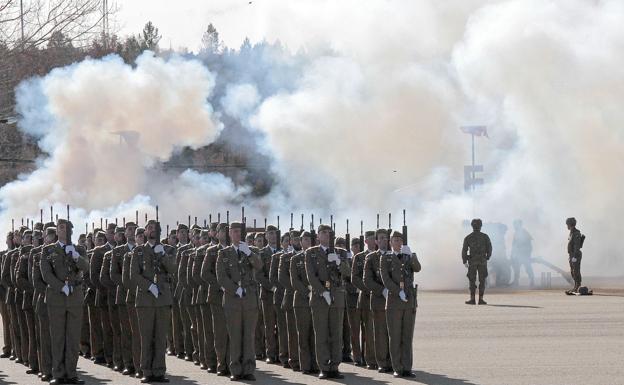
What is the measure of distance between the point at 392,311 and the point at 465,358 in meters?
1.96

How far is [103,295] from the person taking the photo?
19.9 meters

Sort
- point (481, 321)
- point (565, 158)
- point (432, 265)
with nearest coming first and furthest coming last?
point (481, 321) → point (432, 265) → point (565, 158)

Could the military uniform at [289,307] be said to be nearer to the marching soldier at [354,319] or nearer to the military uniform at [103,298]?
the marching soldier at [354,319]

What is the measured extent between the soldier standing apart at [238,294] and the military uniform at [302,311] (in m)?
0.79

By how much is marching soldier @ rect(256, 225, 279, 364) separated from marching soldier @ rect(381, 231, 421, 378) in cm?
221

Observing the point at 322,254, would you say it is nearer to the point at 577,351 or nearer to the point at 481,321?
the point at 577,351

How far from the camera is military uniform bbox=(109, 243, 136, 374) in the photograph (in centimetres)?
1823

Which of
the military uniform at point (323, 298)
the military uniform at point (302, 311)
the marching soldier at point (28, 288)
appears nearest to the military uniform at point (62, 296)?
the marching soldier at point (28, 288)

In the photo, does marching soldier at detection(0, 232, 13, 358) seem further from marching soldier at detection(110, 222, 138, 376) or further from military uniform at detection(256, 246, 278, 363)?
military uniform at detection(256, 246, 278, 363)

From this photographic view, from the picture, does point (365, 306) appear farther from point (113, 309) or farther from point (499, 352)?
point (113, 309)

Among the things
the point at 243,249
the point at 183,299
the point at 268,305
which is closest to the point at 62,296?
the point at 243,249

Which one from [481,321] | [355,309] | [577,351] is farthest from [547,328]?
[355,309]

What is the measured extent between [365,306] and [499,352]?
2.29 metres

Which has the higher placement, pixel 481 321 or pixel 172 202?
pixel 172 202
